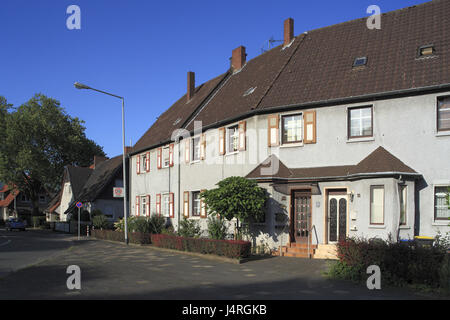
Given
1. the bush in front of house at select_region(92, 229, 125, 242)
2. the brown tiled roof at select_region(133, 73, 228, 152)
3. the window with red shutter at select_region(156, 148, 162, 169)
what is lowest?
the bush in front of house at select_region(92, 229, 125, 242)

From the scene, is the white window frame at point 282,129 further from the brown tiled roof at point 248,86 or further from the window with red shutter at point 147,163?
the window with red shutter at point 147,163

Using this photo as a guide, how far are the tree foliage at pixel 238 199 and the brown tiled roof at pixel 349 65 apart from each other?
150 inches

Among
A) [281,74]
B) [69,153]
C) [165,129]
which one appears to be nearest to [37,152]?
[69,153]

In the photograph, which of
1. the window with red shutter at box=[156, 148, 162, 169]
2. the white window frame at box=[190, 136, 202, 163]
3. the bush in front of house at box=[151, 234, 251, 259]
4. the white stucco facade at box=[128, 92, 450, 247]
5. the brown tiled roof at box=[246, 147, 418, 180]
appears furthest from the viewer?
the window with red shutter at box=[156, 148, 162, 169]

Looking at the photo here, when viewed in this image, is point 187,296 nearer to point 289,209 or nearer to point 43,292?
point 43,292

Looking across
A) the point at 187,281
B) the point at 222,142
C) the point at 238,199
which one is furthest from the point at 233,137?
the point at 187,281

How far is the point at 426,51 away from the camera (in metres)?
18.1

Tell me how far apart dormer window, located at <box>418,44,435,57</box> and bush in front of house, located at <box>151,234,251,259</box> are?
33.2 ft

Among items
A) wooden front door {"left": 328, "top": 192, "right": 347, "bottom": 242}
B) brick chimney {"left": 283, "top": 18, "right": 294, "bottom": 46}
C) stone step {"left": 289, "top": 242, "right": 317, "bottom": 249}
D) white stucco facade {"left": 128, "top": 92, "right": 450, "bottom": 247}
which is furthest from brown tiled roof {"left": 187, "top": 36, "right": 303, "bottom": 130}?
stone step {"left": 289, "top": 242, "right": 317, "bottom": 249}

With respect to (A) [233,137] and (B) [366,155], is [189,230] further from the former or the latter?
(B) [366,155]

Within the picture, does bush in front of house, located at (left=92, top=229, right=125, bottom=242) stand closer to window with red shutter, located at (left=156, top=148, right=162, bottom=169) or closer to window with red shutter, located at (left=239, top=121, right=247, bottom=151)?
window with red shutter, located at (left=156, top=148, right=162, bottom=169)

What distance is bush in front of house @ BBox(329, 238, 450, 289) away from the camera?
11.4 m

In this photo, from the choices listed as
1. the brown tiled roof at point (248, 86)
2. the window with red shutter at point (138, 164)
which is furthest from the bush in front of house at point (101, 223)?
the brown tiled roof at point (248, 86)
